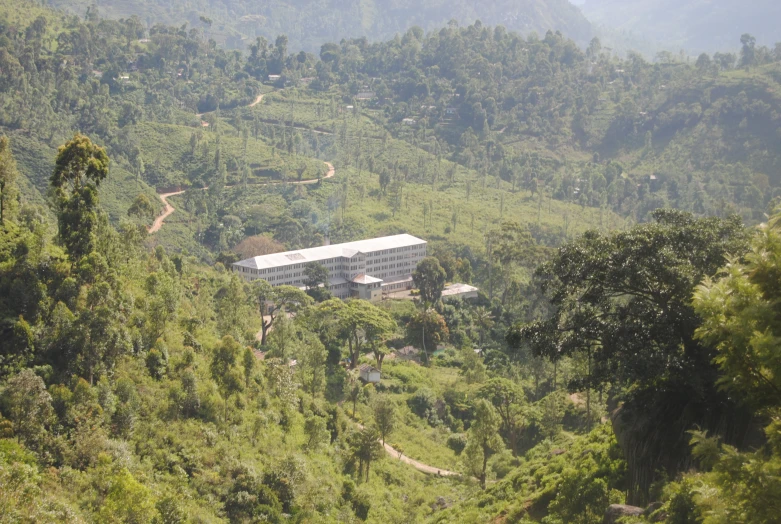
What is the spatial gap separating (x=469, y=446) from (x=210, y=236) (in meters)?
39.7

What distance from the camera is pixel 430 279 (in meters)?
50.2

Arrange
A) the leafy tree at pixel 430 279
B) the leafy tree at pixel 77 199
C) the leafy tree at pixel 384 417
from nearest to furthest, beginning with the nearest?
the leafy tree at pixel 77 199 → the leafy tree at pixel 384 417 → the leafy tree at pixel 430 279

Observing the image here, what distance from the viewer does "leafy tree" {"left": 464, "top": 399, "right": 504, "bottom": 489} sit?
26.9 metres

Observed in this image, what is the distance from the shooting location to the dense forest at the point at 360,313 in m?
16.1

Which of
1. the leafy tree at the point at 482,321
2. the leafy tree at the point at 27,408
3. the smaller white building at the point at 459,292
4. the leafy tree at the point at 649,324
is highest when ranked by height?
the leafy tree at the point at 649,324

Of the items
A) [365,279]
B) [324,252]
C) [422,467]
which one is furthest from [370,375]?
[324,252]

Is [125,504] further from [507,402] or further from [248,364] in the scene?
[507,402]

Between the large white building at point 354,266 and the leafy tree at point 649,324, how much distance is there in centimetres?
3216

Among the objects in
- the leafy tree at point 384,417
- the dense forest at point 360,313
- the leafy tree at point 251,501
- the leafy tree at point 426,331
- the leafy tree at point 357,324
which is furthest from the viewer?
the leafy tree at point 426,331

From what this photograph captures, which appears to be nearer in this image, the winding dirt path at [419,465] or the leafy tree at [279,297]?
the winding dirt path at [419,465]

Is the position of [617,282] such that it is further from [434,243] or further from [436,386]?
[434,243]

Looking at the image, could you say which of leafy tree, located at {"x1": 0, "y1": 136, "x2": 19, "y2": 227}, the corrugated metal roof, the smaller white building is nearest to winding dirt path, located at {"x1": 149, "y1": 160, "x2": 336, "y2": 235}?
the corrugated metal roof

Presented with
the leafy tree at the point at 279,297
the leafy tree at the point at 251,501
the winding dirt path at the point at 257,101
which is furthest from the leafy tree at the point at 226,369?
the winding dirt path at the point at 257,101

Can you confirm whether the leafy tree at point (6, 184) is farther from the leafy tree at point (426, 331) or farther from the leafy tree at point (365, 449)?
the leafy tree at point (426, 331)
